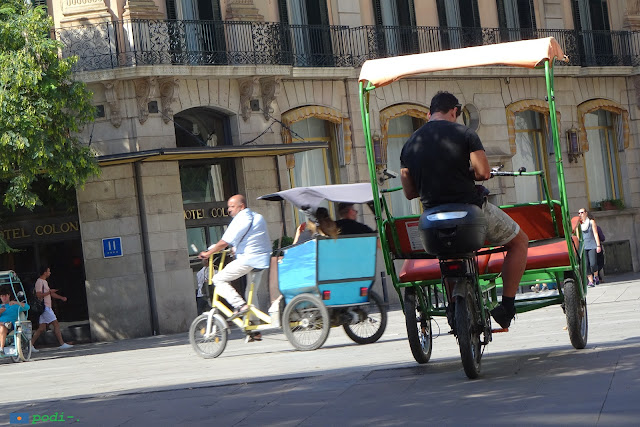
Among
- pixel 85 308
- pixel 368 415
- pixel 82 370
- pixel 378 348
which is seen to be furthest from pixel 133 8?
pixel 368 415

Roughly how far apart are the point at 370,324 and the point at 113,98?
11.6m

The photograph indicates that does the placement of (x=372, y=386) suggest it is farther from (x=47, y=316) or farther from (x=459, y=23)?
(x=459, y=23)

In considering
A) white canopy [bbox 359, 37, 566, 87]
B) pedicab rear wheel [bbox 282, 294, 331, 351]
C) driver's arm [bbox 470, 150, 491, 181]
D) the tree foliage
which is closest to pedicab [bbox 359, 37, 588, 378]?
white canopy [bbox 359, 37, 566, 87]

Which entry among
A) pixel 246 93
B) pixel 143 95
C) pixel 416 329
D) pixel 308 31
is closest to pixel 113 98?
pixel 143 95

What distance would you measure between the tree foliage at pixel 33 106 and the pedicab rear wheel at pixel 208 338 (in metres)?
6.52

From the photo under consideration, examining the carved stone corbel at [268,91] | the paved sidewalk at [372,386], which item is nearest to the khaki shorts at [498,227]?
the paved sidewalk at [372,386]

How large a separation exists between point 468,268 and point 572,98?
80.8 ft

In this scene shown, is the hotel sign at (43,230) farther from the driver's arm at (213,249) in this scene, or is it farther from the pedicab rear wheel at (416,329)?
the pedicab rear wheel at (416,329)

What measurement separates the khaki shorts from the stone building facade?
15.2m

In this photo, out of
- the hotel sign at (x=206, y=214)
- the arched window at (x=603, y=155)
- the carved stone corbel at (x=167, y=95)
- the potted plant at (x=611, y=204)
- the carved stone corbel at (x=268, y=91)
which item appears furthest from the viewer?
the arched window at (x=603, y=155)

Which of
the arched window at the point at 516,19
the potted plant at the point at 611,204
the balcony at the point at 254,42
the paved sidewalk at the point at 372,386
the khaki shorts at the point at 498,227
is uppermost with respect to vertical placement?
the arched window at the point at 516,19

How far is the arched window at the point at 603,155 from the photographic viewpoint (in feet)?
110

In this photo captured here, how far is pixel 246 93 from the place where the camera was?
2595cm

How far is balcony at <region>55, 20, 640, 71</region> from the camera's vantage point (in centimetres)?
2405
